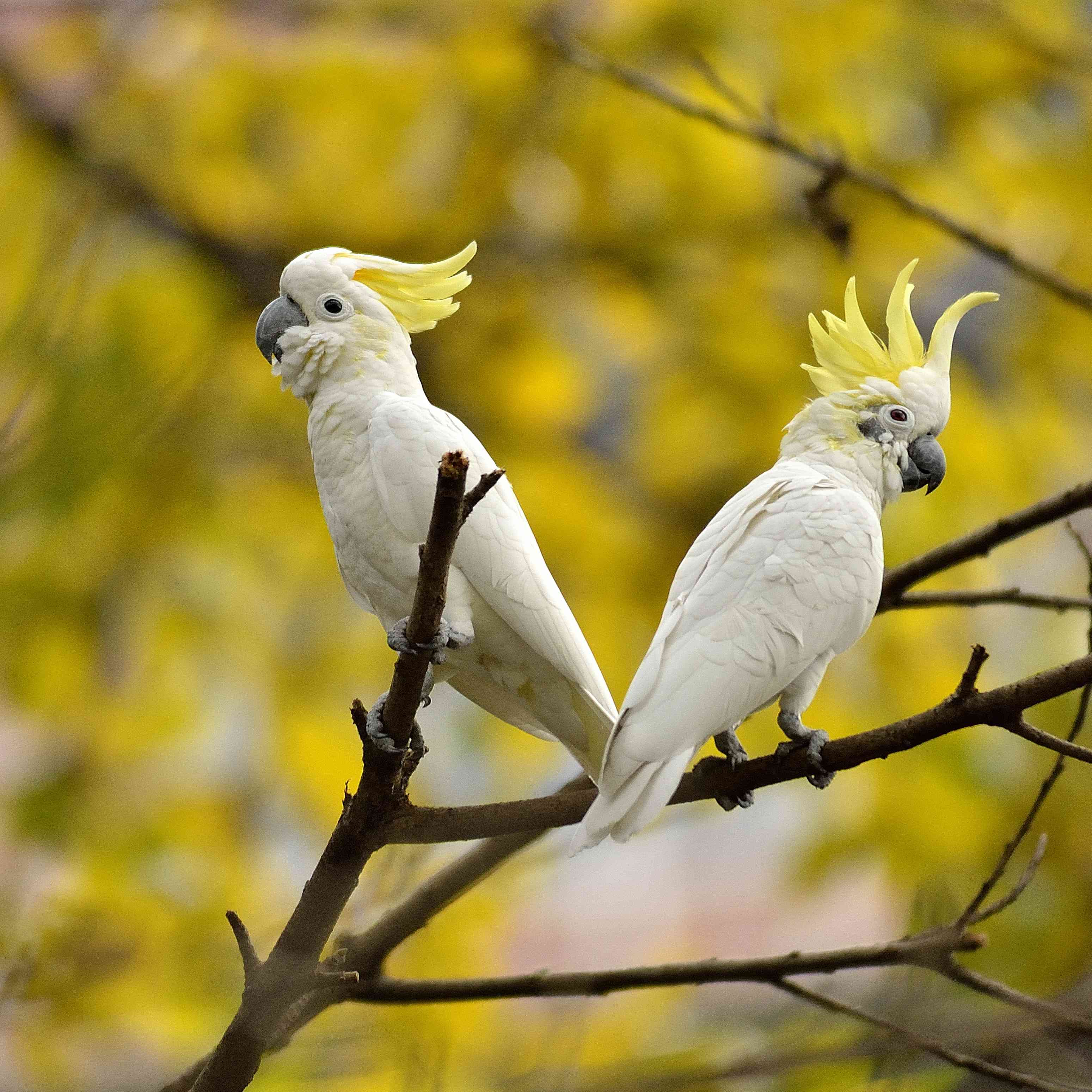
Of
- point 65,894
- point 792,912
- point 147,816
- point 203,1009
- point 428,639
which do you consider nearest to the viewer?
point 428,639

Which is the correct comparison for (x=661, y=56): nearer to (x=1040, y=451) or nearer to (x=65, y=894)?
(x=1040, y=451)

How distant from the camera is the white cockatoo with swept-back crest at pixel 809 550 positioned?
1578mm

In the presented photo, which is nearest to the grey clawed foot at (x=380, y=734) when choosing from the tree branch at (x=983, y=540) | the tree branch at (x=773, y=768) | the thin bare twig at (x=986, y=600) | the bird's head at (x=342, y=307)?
the tree branch at (x=773, y=768)

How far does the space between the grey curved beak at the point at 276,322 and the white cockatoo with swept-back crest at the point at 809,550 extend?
745mm

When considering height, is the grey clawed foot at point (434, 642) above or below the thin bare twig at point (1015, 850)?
above

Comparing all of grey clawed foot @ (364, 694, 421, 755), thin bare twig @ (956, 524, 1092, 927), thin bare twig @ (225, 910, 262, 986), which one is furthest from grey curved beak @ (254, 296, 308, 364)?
thin bare twig @ (956, 524, 1092, 927)

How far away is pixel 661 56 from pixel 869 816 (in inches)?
122

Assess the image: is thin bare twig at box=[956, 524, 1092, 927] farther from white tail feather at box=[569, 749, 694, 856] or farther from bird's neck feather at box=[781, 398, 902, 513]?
white tail feather at box=[569, 749, 694, 856]

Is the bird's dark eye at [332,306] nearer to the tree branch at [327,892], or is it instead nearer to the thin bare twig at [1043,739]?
the tree branch at [327,892]

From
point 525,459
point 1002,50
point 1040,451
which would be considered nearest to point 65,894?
point 525,459

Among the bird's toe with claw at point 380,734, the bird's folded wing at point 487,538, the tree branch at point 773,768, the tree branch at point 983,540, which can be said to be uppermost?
the tree branch at point 983,540

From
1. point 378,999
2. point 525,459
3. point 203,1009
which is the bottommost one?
point 378,999

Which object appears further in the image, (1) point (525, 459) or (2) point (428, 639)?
(1) point (525, 459)

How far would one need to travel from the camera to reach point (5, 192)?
471cm
